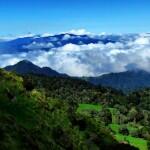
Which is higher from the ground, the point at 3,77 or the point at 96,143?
the point at 3,77

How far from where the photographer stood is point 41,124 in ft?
210

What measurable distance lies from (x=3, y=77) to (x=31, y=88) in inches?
439

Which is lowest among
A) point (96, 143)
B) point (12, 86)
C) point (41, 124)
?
point (96, 143)

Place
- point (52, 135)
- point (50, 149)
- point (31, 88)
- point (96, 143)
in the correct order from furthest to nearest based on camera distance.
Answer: point (31, 88), point (96, 143), point (52, 135), point (50, 149)

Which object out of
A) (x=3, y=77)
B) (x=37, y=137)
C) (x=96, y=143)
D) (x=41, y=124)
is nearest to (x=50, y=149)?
(x=37, y=137)

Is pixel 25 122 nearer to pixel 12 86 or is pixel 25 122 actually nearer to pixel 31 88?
pixel 12 86

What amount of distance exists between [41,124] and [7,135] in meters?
21.1

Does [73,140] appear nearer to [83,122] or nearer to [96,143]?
[96,143]

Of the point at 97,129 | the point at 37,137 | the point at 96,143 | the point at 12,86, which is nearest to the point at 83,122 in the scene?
the point at 97,129

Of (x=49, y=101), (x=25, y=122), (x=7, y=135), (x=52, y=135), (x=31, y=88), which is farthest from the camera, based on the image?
(x=31, y=88)

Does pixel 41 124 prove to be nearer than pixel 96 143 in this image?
Yes

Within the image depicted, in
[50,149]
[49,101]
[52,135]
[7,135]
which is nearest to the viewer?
[7,135]

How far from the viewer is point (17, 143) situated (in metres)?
43.8

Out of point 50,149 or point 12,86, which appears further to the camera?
point 12,86
